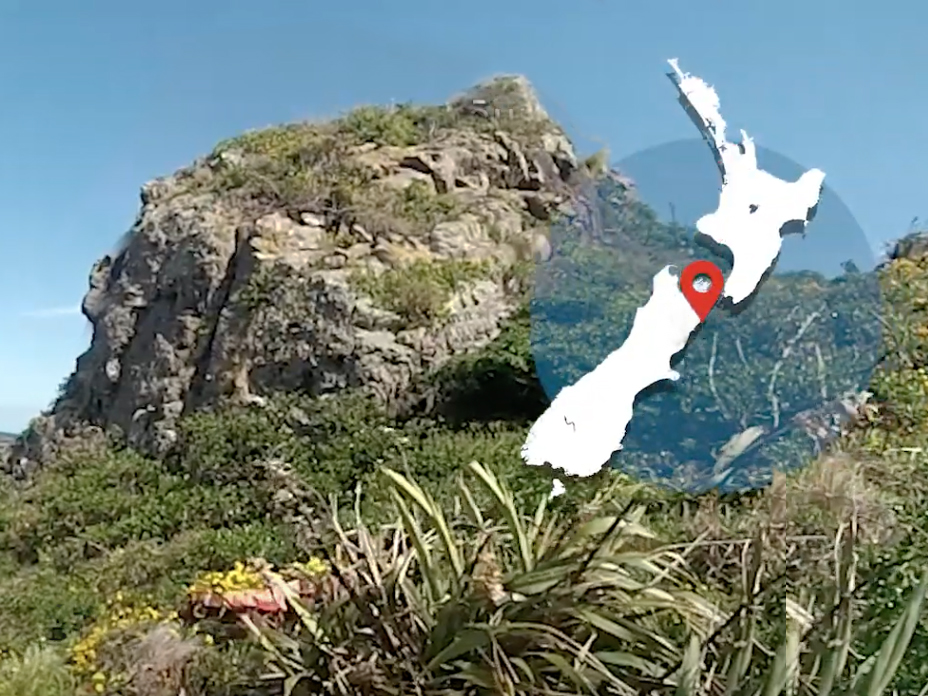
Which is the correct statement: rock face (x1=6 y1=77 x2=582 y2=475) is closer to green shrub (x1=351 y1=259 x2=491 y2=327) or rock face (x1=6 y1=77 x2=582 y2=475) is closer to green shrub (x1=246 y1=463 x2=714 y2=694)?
green shrub (x1=351 y1=259 x2=491 y2=327)

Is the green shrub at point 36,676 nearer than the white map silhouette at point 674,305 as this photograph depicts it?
Yes

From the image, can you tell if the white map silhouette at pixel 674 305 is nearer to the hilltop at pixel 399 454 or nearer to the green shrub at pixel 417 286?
the hilltop at pixel 399 454

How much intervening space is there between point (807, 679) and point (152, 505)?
6.67 m

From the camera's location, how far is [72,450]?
11656 mm

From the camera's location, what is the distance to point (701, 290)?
7336 mm

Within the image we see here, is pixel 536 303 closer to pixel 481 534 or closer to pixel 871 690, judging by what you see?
pixel 481 534

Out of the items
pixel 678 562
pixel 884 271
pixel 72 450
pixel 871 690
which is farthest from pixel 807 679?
pixel 72 450

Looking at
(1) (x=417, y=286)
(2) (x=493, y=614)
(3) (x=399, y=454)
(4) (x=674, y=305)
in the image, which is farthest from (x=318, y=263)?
(2) (x=493, y=614)

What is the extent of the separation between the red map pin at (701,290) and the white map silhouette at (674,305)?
0.04 m

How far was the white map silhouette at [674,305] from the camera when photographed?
713 cm

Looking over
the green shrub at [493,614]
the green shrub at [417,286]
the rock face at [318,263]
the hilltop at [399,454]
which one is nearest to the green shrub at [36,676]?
the hilltop at [399,454]
